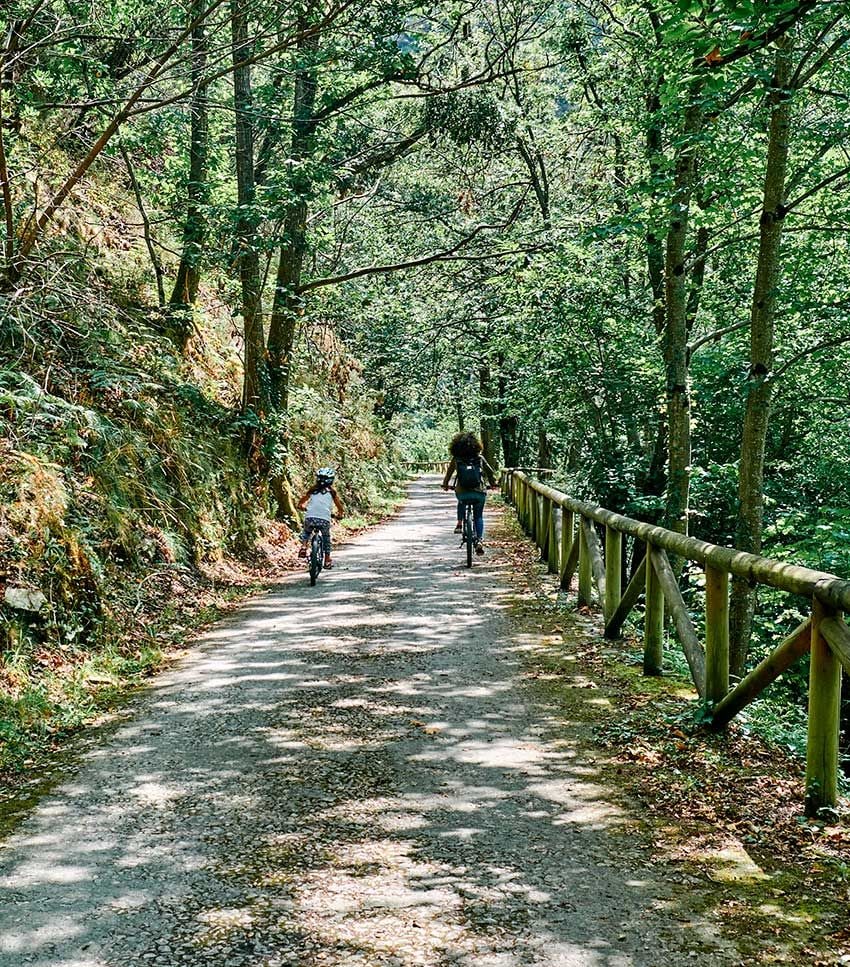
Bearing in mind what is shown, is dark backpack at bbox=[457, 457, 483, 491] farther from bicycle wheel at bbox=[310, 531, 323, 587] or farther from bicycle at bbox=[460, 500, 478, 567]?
bicycle wheel at bbox=[310, 531, 323, 587]

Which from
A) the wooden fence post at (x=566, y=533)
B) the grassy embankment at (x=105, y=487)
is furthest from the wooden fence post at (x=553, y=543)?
the grassy embankment at (x=105, y=487)

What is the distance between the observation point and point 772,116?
30.7 ft

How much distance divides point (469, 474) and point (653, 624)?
772 centimetres

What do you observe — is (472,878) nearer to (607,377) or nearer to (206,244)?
(206,244)

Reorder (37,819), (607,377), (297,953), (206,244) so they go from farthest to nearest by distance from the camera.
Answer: (607,377), (206,244), (37,819), (297,953)

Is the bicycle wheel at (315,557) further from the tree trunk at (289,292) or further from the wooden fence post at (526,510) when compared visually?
the wooden fence post at (526,510)

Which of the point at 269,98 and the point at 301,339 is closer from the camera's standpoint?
the point at 269,98

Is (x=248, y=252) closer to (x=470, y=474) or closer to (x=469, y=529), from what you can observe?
(x=470, y=474)

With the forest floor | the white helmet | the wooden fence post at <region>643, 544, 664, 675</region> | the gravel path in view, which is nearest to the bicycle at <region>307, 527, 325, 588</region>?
the white helmet

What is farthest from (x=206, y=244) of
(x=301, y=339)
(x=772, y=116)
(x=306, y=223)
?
(x=301, y=339)

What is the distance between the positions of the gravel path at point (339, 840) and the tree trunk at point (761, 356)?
3.27m

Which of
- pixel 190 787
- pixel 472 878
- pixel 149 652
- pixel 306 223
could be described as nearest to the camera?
pixel 472 878

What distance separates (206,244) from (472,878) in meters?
12.3

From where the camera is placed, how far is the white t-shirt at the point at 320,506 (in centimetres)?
1330
